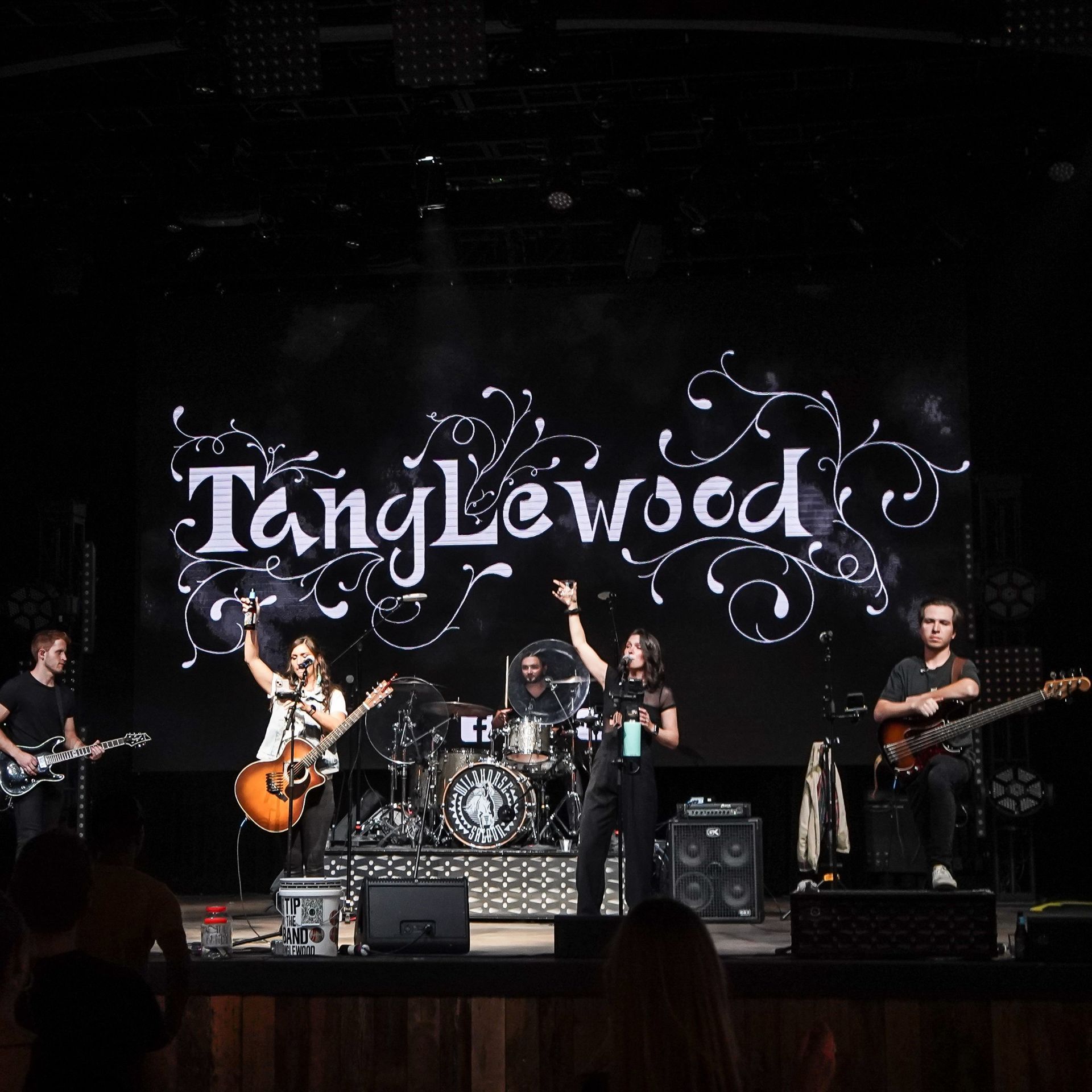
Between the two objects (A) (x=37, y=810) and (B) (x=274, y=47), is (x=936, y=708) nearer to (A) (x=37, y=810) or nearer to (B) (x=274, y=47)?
(B) (x=274, y=47)

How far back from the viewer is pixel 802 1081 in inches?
115

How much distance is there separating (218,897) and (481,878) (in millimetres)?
2620

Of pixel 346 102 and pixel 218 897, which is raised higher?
pixel 346 102

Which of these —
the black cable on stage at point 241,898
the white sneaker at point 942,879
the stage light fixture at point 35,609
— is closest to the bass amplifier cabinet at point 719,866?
the white sneaker at point 942,879

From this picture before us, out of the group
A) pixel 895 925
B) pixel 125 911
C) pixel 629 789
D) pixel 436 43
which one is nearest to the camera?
pixel 125 911

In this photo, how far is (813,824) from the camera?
9820 millimetres

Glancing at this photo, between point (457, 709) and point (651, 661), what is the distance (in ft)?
8.47

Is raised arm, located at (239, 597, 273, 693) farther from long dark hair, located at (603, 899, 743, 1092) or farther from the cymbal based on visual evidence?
long dark hair, located at (603, 899, 743, 1092)

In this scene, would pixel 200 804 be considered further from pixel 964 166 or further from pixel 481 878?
pixel 964 166

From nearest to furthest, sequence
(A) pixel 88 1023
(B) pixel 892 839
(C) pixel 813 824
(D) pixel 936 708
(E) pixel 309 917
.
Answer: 1. (A) pixel 88 1023
2. (E) pixel 309 917
3. (D) pixel 936 708
4. (B) pixel 892 839
5. (C) pixel 813 824

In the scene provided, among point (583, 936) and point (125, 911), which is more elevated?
point (125, 911)

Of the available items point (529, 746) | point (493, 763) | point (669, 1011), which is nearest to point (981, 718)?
point (529, 746)

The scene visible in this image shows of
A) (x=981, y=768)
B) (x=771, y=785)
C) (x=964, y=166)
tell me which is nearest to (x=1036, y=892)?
(x=981, y=768)

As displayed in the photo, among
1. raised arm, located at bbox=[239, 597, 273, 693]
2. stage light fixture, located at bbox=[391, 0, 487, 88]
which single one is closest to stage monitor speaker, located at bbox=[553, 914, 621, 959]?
stage light fixture, located at bbox=[391, 0, 487, 88]
